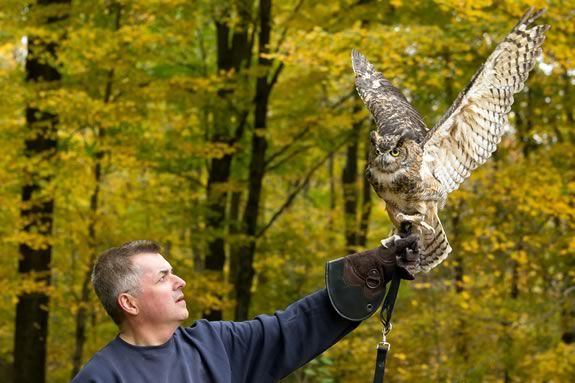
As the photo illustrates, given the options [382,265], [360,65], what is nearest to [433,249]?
[382,265]

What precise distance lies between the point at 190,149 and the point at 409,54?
289 centimetres

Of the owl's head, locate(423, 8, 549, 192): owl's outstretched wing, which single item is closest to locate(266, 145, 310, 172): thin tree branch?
locate(423, 8, 549, 192): owl's outstretched wing

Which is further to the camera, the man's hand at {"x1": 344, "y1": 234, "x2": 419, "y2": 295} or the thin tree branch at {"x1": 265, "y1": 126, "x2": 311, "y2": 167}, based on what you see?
the thin tree branch at {"x1": 265, "y1": 126, "x2": 311, "y2": 167}

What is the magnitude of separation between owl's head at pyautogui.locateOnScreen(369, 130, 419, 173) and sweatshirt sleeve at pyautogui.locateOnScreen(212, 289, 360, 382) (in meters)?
0.43

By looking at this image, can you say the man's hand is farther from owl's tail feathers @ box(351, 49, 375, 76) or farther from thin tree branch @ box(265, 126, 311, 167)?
thin tree branch @ box(265, 126, 311, 167)

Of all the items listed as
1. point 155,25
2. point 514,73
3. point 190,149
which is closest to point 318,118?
point 190,149

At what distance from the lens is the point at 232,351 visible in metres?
2.47

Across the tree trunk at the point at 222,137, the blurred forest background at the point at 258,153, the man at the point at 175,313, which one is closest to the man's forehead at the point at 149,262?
the man at the point at 175,313

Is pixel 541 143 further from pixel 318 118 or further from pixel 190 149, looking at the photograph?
pixel 190 149

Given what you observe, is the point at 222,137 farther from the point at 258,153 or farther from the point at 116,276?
the point at 116,276

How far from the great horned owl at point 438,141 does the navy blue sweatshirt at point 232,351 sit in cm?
32

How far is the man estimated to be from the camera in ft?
7.39

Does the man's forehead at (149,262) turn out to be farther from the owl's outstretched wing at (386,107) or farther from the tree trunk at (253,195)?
the tree trunk at (253,195)

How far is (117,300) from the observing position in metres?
2.27
